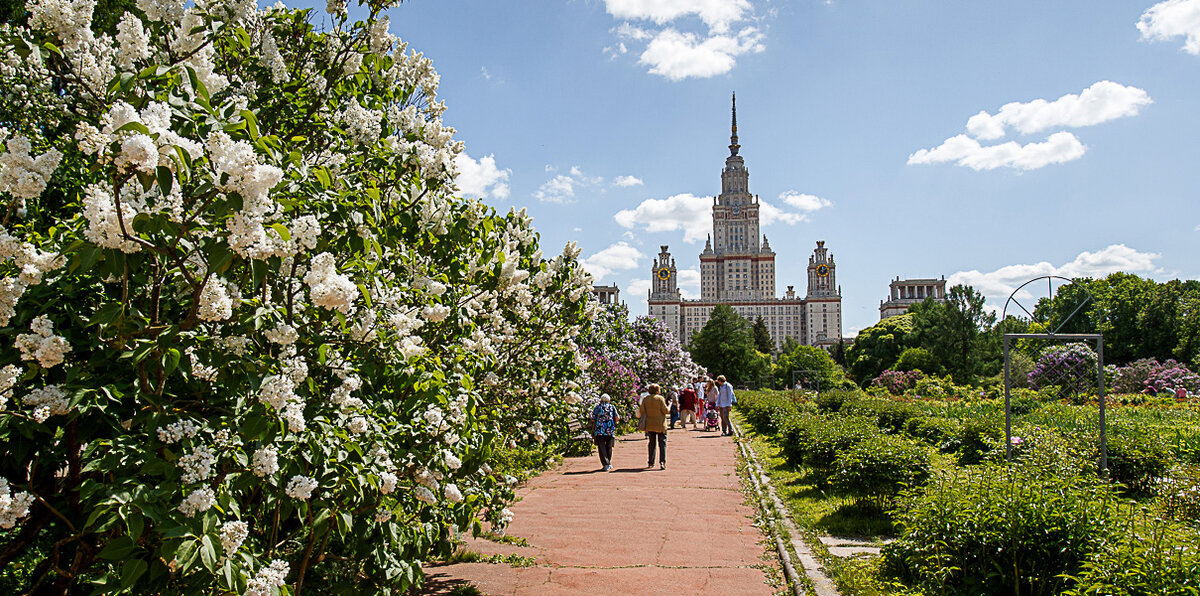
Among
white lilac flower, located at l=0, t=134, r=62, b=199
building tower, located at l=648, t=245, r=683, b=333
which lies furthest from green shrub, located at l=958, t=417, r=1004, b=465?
building tower, located at l=648, t=245, r=683, b=333

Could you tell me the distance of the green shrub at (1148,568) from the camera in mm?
2902

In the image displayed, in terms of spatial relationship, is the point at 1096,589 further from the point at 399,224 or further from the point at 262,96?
the point at 262,96

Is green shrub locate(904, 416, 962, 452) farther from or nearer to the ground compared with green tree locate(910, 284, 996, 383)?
nearer to the ground

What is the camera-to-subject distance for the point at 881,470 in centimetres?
717

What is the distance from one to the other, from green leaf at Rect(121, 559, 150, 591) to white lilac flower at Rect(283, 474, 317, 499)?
1.45 feet

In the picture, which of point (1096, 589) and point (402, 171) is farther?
point (402, 171)

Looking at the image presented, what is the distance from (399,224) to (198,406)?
1.11 m

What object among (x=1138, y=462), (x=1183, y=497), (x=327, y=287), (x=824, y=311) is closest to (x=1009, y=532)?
(x=327, y=287)

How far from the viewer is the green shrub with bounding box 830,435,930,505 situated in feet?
23.4

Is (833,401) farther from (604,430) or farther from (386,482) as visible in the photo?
(386,482)

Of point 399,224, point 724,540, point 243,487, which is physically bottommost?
point 724,540

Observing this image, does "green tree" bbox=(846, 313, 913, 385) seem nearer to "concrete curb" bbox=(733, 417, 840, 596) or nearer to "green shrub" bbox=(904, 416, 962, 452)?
"green shrub" bbox=(904, 416, 962, 452)

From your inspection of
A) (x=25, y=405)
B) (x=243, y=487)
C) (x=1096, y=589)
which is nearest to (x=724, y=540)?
(x=1096, y=589)

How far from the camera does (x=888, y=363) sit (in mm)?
62750
